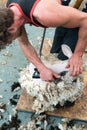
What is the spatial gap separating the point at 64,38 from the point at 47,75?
0.56 metres

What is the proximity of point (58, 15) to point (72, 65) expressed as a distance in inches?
14.0

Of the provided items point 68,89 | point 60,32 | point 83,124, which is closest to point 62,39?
point 60,32

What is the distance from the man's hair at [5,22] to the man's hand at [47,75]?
1.11 ft

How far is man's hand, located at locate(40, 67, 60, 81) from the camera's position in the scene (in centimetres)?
183

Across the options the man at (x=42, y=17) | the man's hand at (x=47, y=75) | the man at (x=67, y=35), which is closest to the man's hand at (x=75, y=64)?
the man at (x=42, y=17)

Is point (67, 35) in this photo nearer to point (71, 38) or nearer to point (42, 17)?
point (71, 38)

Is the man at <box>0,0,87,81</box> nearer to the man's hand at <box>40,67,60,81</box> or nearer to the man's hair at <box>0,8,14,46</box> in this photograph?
the man's hair at <box>0,8,14,46</box>

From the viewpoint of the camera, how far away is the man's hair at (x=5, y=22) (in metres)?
1.57

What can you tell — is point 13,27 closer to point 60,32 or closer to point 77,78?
point 77,78

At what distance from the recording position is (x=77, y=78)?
192cm

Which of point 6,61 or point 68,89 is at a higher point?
point 68,89

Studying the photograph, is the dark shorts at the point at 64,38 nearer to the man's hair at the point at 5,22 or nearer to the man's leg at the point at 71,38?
the man's leg at the point at 71,38

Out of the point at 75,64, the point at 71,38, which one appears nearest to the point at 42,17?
the point at 75,64

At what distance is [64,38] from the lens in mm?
2295
